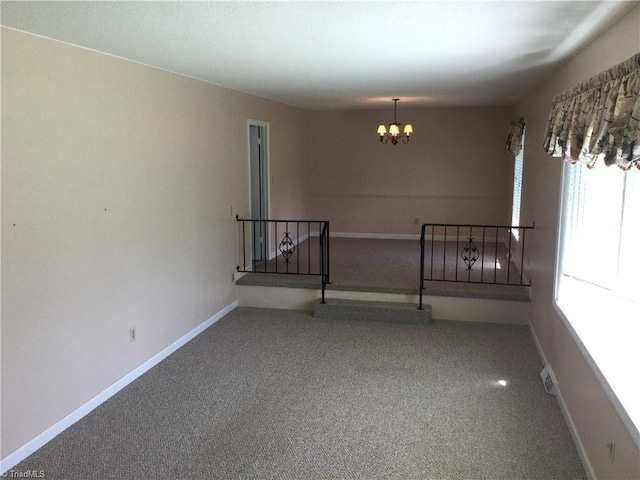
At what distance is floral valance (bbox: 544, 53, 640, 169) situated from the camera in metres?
1.99

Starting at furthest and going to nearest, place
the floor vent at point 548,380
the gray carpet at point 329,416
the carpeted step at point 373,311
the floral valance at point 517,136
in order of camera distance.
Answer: the floral valance at point 517,136 < the carpeted step at point 373,311 < the floor vent at point 548,380 < the gray carpet at point 329,416

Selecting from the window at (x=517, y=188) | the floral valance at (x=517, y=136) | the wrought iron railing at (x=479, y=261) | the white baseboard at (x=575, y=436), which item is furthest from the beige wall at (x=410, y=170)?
the white baseboard at (x=575, y=436)

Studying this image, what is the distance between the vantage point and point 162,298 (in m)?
4.32

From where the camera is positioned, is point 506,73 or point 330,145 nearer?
point 506,73

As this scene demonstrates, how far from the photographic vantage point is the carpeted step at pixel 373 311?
5.29 m

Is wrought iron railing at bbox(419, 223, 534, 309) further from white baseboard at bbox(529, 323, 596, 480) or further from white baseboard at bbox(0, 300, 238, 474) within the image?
white baseboard at bbox(0, 300, 238, 474)

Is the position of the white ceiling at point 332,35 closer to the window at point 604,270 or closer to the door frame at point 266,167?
the window at point 604,270

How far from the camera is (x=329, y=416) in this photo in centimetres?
341

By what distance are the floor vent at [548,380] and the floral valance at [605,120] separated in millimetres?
1648

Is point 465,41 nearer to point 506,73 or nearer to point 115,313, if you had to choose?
point 506,73

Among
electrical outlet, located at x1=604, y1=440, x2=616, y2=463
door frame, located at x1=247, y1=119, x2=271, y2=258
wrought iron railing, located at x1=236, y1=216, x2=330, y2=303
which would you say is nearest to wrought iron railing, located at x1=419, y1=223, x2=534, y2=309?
wrought iron railing, located at x1=236, y1=216, x2=330, y2=303

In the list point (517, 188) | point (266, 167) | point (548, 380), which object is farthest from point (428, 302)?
point (266, 167)

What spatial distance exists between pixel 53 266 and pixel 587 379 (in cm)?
317

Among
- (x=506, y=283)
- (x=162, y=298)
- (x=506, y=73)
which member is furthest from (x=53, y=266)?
(x=506, y=283)
